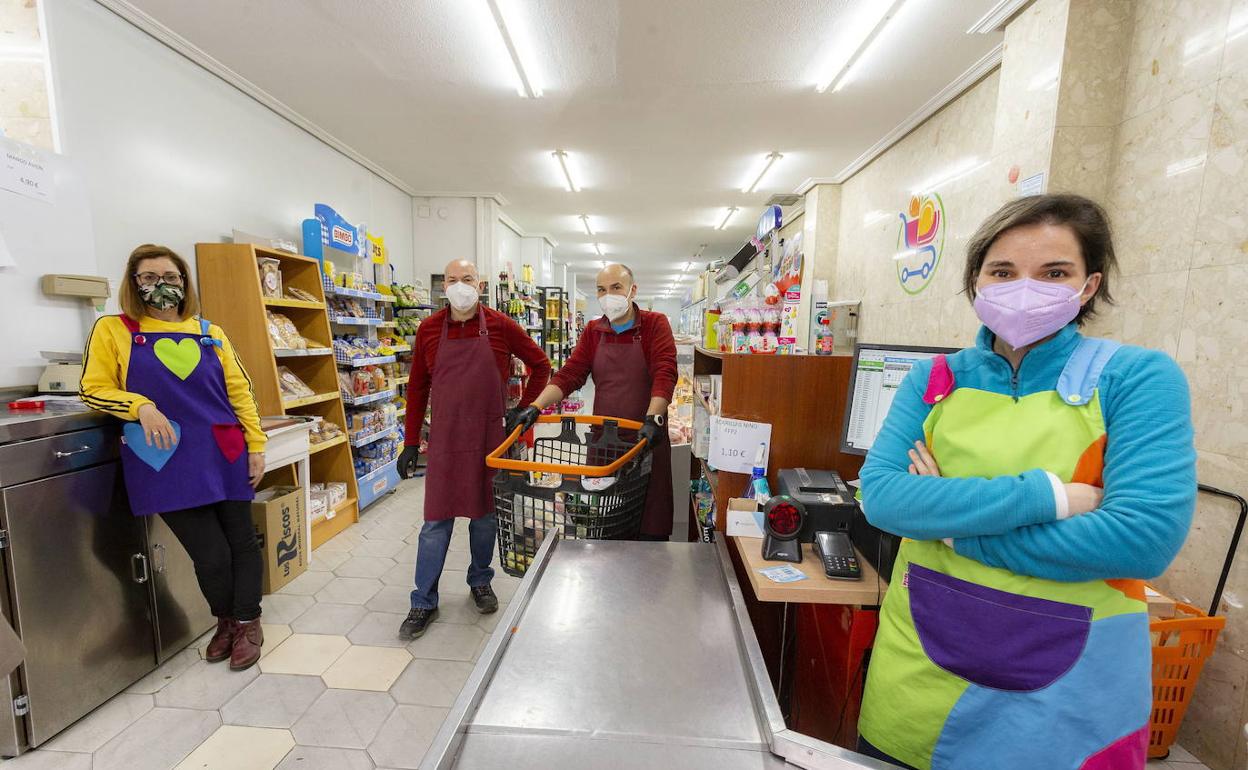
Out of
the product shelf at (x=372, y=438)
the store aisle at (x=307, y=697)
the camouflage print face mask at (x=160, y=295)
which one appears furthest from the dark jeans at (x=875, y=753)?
the product shelf at (x=372, y=438)

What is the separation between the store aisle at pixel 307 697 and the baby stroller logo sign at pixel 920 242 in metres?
4.12

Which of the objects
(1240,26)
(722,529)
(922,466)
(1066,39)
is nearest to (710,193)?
(1066,39)

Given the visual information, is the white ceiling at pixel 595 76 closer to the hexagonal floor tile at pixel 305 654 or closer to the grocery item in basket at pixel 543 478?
the grocery item in basket at pixel 543 478

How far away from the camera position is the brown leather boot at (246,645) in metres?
2.33

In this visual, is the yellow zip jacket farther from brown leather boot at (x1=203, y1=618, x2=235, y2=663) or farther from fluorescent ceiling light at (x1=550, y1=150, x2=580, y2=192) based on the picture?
fluorescent ceiling light at (x1=550, y1=150, x2=580, y2=192)

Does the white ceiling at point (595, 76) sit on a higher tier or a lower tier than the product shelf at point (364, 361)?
higher

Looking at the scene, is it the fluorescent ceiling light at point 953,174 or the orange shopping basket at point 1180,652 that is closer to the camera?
the orange shopping basket at point 1180,652

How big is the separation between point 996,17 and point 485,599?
178 inches

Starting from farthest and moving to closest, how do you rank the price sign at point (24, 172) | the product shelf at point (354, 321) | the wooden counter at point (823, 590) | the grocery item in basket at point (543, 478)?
the product shelf at point (354, 321)
the price sign at point (24, 172)
the grocery item in basket at point (543, 478)
the wooden counter at point (823, 590)

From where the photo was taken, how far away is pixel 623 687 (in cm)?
94

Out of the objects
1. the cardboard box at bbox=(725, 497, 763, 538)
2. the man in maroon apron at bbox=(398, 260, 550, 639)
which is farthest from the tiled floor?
the cardboard box at bbox=(725, 497, 763, 538)

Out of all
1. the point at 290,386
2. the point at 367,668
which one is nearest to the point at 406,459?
the point at 367,668

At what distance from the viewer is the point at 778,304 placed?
2.09m

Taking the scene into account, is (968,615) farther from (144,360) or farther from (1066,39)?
(1066,39)
